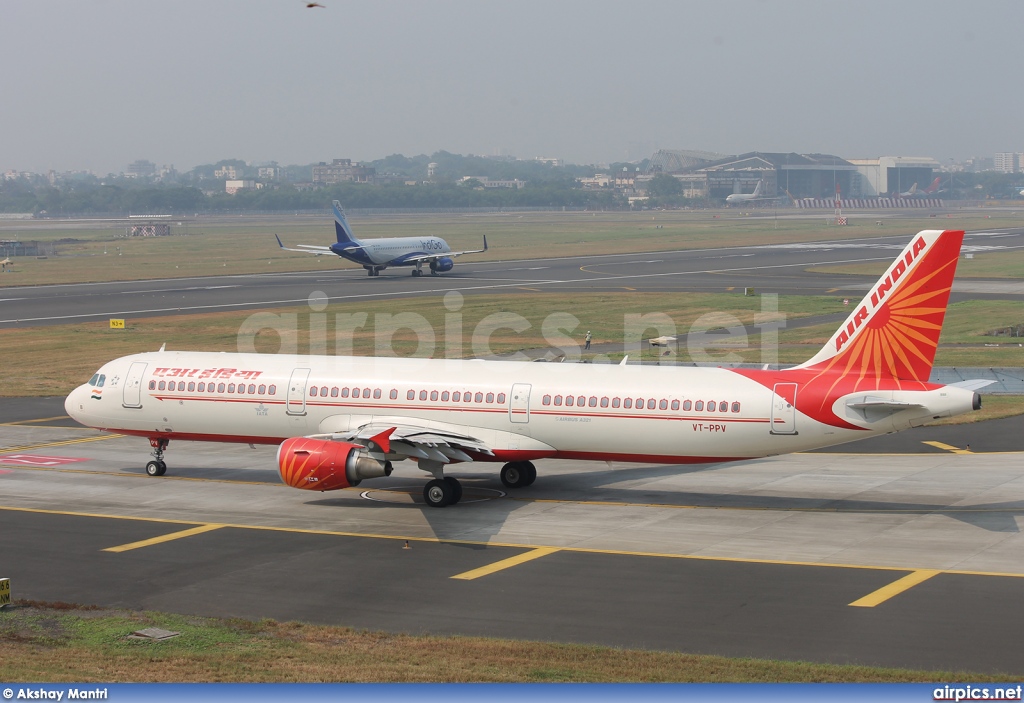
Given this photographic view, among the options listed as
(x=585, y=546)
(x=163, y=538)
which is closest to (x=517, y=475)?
(x=585, y=546)

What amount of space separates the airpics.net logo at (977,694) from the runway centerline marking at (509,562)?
13176 mm

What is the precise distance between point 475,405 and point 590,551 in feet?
27.4

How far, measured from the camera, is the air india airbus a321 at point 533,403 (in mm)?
33500

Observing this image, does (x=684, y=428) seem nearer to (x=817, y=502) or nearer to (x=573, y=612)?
(x=817, y=502)

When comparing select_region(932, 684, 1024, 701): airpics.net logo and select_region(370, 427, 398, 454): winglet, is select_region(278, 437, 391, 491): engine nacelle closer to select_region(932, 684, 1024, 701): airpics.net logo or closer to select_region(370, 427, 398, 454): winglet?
select_region(370, 427, 398, 454): winglet

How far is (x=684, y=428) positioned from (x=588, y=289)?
76.6 meters

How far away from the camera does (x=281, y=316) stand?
9081 cm

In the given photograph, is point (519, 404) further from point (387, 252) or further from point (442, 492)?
point (387, 252)

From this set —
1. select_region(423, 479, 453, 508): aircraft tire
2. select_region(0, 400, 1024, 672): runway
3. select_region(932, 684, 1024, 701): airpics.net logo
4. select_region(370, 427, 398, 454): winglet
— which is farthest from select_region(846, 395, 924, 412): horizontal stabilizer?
select_region(932, 684, 1024, 701): airpics.net logo

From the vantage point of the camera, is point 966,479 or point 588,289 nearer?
point 966,479

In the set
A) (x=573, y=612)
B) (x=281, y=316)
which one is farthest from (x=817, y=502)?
(x=281, y=316)

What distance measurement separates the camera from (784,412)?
34438 millimetres

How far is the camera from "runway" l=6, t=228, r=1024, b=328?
10000cm
